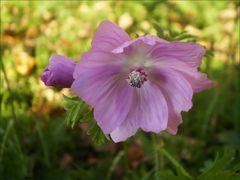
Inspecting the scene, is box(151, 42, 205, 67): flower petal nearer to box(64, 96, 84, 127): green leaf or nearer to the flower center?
the flower center

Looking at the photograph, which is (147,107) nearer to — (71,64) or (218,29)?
(71,64)

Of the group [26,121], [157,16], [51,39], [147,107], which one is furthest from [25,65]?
[147,107]

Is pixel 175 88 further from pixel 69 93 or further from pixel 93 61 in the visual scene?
pixel 69 93

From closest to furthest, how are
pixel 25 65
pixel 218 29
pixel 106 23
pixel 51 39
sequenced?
pixel 106 23 < pixel 25 65 < pixel 51 39 < pixel 218 29

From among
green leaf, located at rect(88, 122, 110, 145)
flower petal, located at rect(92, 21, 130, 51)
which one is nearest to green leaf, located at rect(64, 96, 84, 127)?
green leaf, located at rect(88, 122, 110, 145)

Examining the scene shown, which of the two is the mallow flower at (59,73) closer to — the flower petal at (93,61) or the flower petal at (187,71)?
the flower petal at (93,61)

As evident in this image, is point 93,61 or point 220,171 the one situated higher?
point 93,61

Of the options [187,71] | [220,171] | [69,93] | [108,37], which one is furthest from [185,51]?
[69,93]
